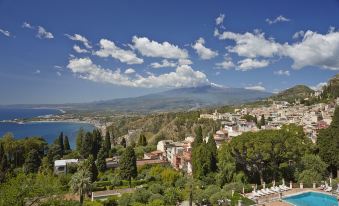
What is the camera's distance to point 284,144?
20.8 meters

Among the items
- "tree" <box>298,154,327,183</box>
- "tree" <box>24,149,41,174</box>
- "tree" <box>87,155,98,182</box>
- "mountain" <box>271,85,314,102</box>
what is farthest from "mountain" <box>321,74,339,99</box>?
"tree" <box>24,149,41,174</box>

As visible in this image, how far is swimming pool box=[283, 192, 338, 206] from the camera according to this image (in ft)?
58.0

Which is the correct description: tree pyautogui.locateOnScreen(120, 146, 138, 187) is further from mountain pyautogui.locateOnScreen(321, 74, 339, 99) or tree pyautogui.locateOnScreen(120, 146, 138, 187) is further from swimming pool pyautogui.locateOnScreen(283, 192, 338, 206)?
mountain pyautogui.locateOnScreen(321, 74, 339, 99)

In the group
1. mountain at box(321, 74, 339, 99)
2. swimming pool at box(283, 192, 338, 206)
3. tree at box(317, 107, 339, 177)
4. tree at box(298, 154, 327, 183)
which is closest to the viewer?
swimming pool at box(283, 192, 338, 206)

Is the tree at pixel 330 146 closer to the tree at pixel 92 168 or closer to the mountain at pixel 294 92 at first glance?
the tree at pixel 92 168

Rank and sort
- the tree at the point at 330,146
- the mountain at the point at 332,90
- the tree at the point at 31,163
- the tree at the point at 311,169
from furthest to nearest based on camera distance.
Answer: the mountain at the point at 332,90, the tree at the point at 31,163, the tree at the point at 330,146, the tree at the point at 311,169

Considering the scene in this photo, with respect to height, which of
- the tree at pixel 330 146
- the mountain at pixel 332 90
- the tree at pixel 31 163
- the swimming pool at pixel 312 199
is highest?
the mountain at pixel 332 90

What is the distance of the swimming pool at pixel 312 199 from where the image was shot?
58.0 feet

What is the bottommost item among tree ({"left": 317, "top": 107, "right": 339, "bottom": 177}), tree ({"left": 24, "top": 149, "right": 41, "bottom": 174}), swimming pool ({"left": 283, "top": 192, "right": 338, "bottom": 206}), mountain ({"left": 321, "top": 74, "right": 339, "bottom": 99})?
swimming pool ({"left": 283, "top": 192, "right": 338, "bottom": 206})

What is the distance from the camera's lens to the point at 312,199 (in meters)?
18.5

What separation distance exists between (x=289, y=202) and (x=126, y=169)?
10917mm

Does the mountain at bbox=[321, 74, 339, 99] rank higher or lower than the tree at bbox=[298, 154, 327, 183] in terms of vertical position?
higher

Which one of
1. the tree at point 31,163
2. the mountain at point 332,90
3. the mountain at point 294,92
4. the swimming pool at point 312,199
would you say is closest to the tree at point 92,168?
the tree at point 31,163

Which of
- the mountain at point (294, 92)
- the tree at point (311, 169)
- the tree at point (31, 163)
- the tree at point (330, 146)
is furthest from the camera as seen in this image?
the mountain at point (294, 92)
